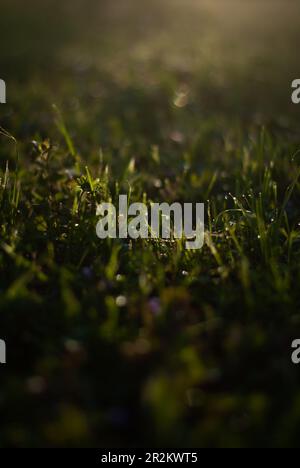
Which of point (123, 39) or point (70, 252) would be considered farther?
point (123, 39)

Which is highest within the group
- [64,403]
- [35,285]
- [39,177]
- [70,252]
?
[39,177]

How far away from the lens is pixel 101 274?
2.12 metres

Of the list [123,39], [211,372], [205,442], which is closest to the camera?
[205,442]

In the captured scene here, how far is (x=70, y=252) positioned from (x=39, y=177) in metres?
0.75

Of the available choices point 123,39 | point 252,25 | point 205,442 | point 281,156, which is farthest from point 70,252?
point 252,25

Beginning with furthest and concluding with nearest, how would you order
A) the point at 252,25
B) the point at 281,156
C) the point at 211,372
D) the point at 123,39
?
the point at 252,25 < the point at 123,39 < the point at 281,156 < the point at 211,372

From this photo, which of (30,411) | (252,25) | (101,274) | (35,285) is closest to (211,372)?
(30,411)

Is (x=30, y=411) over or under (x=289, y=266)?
under

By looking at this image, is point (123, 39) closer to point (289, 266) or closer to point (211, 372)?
point (289, 266)

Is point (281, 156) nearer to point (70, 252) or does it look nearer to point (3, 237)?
point (70, 252)

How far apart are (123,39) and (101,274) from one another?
9.16m

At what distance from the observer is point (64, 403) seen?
1524 mm

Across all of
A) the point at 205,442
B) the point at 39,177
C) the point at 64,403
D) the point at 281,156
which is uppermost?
the point at 281,156

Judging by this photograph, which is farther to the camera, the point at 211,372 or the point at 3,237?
the point at 3,237
